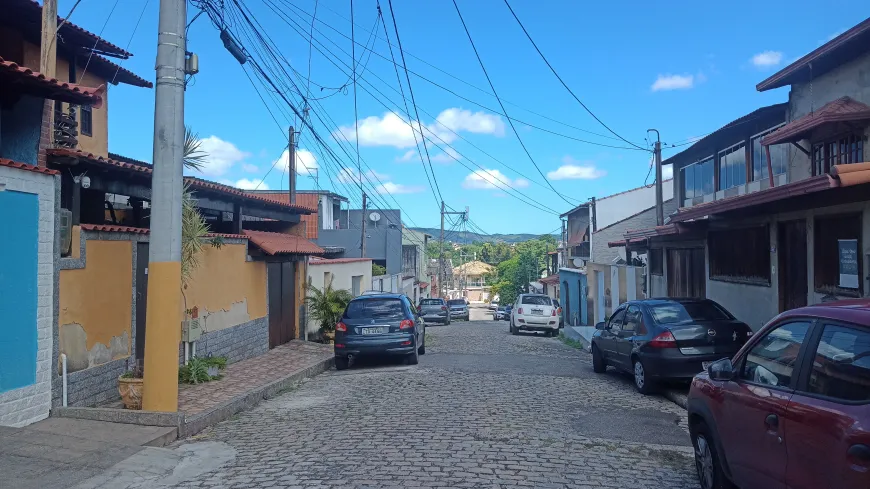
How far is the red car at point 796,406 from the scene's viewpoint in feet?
11.4

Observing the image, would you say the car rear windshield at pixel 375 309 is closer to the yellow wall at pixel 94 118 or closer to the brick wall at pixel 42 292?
the yellow wall at pixel 94 118

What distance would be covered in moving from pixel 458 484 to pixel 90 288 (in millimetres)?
5633

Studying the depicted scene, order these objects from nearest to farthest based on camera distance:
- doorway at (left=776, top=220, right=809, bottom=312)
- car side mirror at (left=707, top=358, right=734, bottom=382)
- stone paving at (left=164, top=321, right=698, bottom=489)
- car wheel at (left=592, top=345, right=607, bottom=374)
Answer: car side mirror at (left=707, top=358, right=734, bottom=382)
stone paving at (left=164, top=321, right=698, bottom=489)
doorway at (left=776, top=220, right=809, bottom=312)
car wheel at (left=592, top=345, right=607, bottom=374)

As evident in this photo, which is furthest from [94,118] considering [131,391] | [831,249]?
[831,249]

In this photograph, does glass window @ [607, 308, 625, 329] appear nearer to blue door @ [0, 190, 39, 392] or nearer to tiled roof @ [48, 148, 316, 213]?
tiled roof @ [48, 148, 316, 213]

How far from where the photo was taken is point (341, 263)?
78.7 ft

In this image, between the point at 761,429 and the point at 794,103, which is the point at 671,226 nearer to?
the point at 794,103

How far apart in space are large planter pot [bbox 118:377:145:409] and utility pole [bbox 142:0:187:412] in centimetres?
50

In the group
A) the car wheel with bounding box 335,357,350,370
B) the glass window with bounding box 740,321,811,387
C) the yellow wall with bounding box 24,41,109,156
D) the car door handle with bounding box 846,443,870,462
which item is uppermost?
the yellow wall with bounding box 24,41,109,156

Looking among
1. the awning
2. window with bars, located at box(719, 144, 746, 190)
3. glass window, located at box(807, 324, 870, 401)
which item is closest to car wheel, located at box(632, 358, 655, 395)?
the awning

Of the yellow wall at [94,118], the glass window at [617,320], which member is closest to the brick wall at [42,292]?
the yellow wall at [94,118]

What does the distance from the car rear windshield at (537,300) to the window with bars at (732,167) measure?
8984 millimetres

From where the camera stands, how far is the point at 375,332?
13516mm

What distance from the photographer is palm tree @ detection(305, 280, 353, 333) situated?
18703mm
